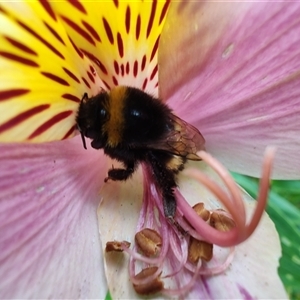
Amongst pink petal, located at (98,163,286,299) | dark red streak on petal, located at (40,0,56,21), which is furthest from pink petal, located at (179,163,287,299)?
dark red streak on petal, located at (40,0,56,21)

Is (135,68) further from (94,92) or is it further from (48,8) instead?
(48,8)

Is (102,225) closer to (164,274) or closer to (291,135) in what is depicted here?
(164,274)

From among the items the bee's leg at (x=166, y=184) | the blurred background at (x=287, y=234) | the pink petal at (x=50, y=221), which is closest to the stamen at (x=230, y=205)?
the bee's leg at (x=166, y=184)

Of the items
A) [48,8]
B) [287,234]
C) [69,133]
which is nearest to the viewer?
[48,8]

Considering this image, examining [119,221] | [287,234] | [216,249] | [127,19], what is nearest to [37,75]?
[127,19]

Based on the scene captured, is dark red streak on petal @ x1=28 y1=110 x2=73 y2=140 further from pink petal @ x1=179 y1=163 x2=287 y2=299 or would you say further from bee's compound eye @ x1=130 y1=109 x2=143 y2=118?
pink petal @ x1=179 y1=163 x2=287 y2=299

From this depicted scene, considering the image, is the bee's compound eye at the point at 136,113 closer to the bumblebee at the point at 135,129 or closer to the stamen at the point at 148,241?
the bumblebee at the point at 135,129

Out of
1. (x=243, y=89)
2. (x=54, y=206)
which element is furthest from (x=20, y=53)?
(x=243, y=89)
